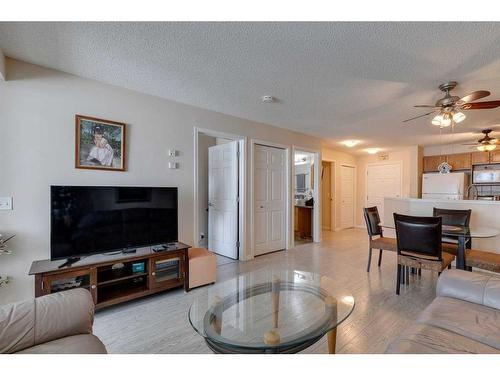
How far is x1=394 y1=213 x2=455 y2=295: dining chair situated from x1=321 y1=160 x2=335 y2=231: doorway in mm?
4155

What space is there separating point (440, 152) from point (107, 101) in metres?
7.50

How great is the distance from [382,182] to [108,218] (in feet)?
23.3

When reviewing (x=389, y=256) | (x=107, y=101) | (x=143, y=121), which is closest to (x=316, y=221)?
(x=389, y=256)

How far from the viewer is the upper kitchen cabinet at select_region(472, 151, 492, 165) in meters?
5.43

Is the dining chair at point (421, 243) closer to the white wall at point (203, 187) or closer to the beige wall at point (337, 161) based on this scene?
the white wall at point (203, 187)

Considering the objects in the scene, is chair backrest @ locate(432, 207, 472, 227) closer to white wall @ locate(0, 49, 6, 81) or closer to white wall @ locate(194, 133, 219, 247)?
white wall @ locate(194, 133, 219, 247)

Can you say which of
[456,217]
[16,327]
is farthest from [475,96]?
[16,327]

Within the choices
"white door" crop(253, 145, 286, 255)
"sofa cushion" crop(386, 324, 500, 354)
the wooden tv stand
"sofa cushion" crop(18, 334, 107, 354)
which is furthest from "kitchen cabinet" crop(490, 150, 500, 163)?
"sofa cushion" crop(18, 334, 107, 354)

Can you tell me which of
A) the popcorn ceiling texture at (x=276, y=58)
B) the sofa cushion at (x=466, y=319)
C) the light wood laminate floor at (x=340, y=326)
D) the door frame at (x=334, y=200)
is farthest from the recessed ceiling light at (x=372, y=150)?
the sofa cushion at (x=466, y=319)

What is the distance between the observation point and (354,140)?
215 inches

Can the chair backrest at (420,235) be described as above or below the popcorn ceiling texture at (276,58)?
below

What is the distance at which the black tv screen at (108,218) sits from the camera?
2.17 metres

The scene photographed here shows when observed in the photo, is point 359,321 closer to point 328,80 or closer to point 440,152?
point 328,80

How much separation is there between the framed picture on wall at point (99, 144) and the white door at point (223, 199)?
5.78 feet
